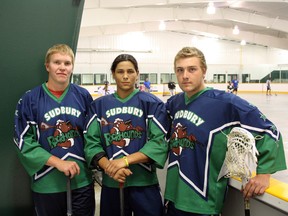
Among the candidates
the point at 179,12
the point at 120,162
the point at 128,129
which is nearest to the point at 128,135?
the point at 128,129

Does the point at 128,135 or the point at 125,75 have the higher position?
the point at 125,75

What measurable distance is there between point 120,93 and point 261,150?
0.84m

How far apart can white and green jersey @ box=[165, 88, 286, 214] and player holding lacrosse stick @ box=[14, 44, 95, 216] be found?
1.91 ft

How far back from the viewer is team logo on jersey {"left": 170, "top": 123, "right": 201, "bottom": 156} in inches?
62.1

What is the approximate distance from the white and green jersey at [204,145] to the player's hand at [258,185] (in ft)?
0.61

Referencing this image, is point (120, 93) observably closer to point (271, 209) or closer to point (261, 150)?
point (261, 150)

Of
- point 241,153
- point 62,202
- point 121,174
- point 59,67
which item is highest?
point 59,67

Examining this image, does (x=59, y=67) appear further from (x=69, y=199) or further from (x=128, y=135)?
(x=69, y=199)

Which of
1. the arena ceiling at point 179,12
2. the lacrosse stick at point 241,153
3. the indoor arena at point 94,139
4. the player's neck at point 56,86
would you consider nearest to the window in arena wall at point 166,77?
the arena ceiling at point 179,12

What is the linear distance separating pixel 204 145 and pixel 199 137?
5 centimetres

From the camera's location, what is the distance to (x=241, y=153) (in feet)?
4.46

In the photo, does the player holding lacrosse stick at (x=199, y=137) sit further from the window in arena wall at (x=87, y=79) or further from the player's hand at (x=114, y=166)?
the window in arena wall at (x=87, y=79)

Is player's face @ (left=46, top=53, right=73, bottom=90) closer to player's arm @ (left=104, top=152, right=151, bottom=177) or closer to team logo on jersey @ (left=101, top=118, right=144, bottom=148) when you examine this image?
team logo on jersey @ (left=101, top=118, right=144, bottom=148)

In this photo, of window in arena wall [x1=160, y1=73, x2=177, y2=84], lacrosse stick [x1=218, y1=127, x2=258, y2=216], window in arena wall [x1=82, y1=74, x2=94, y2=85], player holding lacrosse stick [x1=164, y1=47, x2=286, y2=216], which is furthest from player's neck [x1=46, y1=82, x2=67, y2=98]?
window in arena wall [x1=160, y1=73, x2=177, y2=84]
